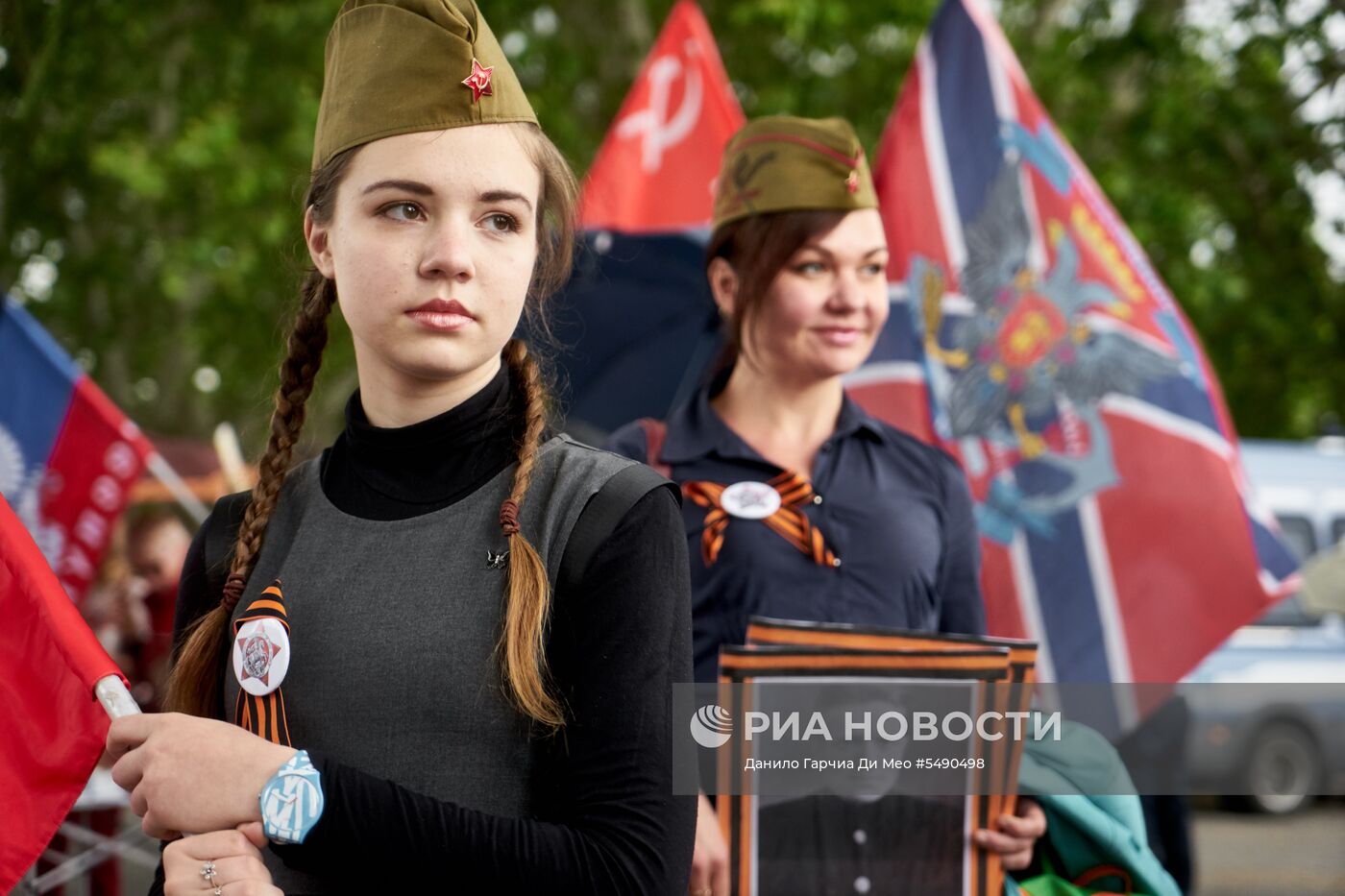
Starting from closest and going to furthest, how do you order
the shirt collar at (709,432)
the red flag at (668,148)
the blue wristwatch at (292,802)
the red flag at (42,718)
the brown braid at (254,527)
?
1. the blue wristwatch at (292,802)
2. the brown braid at (254,527)
3. the red flag at (42,718)
4. the shirt collar at (709,432)
5. the red flag at (668,148)

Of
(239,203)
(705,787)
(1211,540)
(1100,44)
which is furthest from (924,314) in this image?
(239,203)

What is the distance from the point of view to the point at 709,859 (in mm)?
2531

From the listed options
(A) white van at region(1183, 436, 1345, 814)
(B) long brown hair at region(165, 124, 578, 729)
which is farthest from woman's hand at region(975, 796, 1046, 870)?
(A) white van at region(1183, 436, 1345, 814)

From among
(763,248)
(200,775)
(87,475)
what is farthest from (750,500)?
(87,475)

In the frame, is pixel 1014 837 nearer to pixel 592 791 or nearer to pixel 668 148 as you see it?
pixel 592 791

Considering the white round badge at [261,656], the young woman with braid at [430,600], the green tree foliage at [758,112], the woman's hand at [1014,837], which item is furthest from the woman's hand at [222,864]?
the green tree foliage at [758,112]

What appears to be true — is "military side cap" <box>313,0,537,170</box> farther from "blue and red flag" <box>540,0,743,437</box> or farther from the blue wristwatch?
"blue and red flag" <box>540,0,743,437</box>

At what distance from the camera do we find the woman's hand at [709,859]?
8.28ft

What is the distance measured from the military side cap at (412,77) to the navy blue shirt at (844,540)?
4.56ft

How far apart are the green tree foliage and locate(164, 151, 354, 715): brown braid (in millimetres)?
6156

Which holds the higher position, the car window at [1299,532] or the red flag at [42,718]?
the car window at [1299,532]

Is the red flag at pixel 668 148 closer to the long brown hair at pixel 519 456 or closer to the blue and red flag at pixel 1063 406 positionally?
the blue and red flag at pixel 1063 406

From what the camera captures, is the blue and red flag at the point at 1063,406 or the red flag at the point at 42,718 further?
the blue and red flag at the point at 1063,406

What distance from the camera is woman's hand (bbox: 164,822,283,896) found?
1621 mm
